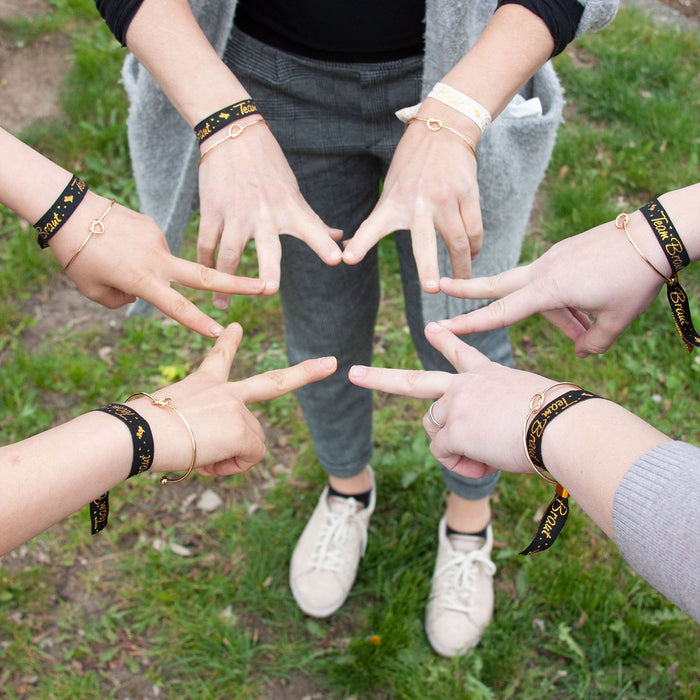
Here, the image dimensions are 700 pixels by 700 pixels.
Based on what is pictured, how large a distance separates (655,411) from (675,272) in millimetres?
1684

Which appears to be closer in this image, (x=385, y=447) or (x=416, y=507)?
(x=416, y=507)

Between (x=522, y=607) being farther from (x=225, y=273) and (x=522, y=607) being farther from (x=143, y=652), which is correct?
(x=225, y=273)

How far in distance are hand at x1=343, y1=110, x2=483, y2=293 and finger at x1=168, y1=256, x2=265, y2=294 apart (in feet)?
0.84

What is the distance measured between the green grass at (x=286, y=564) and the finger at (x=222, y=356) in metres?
1.23

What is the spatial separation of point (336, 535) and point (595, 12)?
1857 millimetres

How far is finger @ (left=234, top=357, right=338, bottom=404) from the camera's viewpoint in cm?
160

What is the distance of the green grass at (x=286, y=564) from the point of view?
7.61 ft

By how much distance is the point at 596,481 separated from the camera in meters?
1.21

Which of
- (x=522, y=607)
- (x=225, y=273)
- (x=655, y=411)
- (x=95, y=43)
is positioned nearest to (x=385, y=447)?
(x=522, y=607)

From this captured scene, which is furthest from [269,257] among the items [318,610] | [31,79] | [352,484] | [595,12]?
[31,79]

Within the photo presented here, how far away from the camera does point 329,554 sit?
250 centimetres

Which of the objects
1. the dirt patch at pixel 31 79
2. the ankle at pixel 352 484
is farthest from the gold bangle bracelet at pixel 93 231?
the dirt patch at pixel 31 79

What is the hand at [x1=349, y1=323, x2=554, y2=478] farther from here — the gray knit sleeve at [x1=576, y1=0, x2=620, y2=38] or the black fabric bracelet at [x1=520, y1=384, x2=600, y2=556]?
the gray knit sleeve at [x1=576, y1=0, x2=620, y2=38]

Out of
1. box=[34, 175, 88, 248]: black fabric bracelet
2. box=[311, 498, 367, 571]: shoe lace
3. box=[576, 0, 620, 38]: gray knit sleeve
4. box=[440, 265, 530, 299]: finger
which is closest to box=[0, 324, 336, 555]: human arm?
box=[440, 265, 530, 299]: finger
